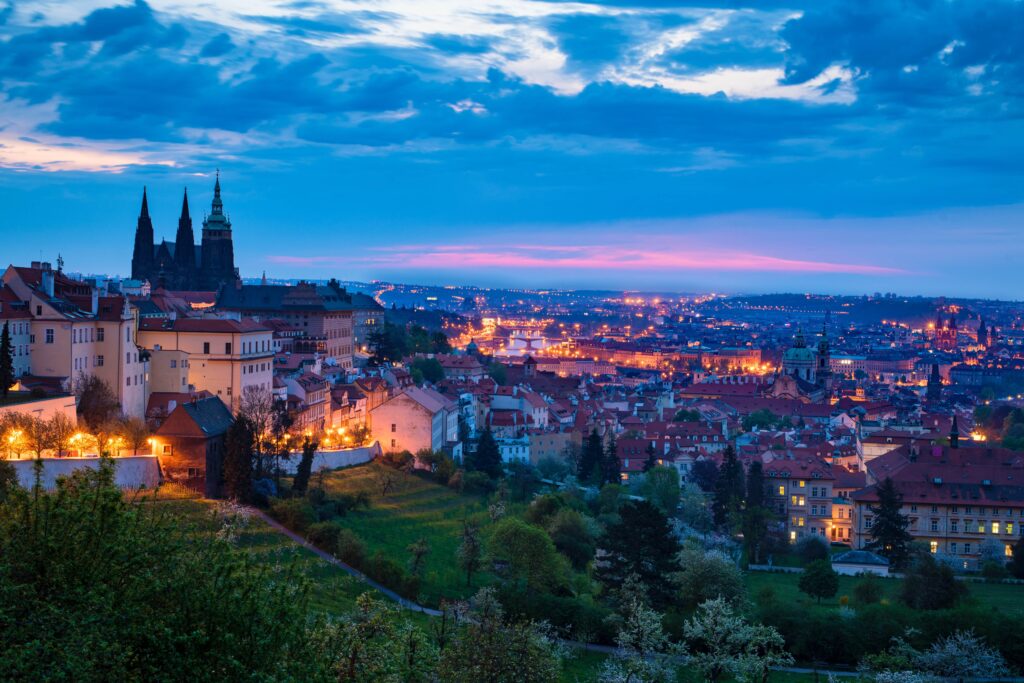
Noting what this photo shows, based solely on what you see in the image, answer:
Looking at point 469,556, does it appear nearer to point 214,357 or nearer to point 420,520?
point 420,520

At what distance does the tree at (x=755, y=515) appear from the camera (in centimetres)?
5462

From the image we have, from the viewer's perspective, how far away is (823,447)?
82.1 m

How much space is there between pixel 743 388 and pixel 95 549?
417ft

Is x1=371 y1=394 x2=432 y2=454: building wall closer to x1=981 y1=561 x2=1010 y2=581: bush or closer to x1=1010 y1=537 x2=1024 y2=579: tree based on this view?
x1=981 y1=561 x2=1010 y2=581: bush

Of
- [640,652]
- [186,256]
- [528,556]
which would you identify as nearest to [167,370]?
[528,556]

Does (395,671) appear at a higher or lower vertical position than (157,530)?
lower

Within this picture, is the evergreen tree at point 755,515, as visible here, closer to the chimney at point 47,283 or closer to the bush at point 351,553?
the bush at point 351,553

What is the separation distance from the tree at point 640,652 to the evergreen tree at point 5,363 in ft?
63.7

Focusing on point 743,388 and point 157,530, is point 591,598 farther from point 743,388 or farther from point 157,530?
point 743,388

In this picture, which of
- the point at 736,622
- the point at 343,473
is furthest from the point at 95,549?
the point at 343,473

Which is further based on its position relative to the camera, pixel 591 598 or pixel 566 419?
pixel 566 419

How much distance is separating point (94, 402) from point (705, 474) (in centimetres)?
3957

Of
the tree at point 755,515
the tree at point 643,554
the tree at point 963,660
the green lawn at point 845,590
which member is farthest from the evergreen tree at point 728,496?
the tree at point 963,660

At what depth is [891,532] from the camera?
52.2 meters
